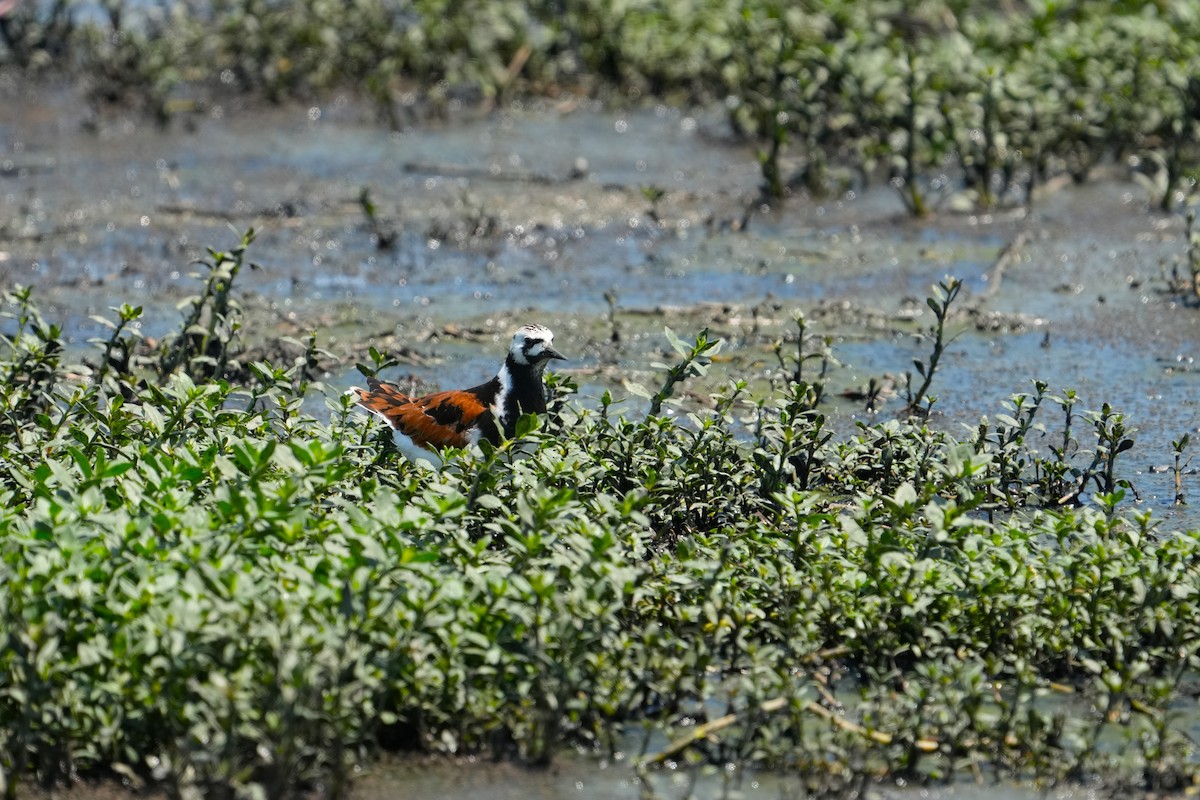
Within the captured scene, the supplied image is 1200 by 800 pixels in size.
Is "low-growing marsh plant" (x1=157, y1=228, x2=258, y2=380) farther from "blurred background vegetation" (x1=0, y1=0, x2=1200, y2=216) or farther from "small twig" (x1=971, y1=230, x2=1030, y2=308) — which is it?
"blurred background vegetation" (x1=0, y1=0, x2=1200, y2=216)

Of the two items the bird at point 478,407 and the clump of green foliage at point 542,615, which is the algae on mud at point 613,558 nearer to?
the clump of green foliage at point 542,615

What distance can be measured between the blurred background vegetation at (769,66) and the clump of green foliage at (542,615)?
5.41 m

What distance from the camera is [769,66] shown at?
12.5 metres

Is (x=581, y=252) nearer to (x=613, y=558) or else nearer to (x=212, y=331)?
(x=212, y=331)

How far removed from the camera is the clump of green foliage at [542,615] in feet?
15.0

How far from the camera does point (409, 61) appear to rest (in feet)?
45.1

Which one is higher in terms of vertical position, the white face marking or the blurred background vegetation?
the blurred background vegetation

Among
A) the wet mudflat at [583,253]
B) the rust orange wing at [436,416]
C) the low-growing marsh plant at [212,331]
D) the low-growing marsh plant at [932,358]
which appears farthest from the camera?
the wet mudflat at [583,253]

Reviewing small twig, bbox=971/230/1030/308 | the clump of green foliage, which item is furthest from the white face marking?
small twig, bbox=971/230/1030/308

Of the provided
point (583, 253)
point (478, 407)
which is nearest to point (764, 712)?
point (478, 407)

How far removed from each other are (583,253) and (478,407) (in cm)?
390

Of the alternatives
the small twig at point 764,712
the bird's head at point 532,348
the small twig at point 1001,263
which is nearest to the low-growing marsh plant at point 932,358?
the small twig at point 1001,263

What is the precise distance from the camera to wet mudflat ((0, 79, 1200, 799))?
8578 millimetres

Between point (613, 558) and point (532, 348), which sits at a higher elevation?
point (532, 348)
